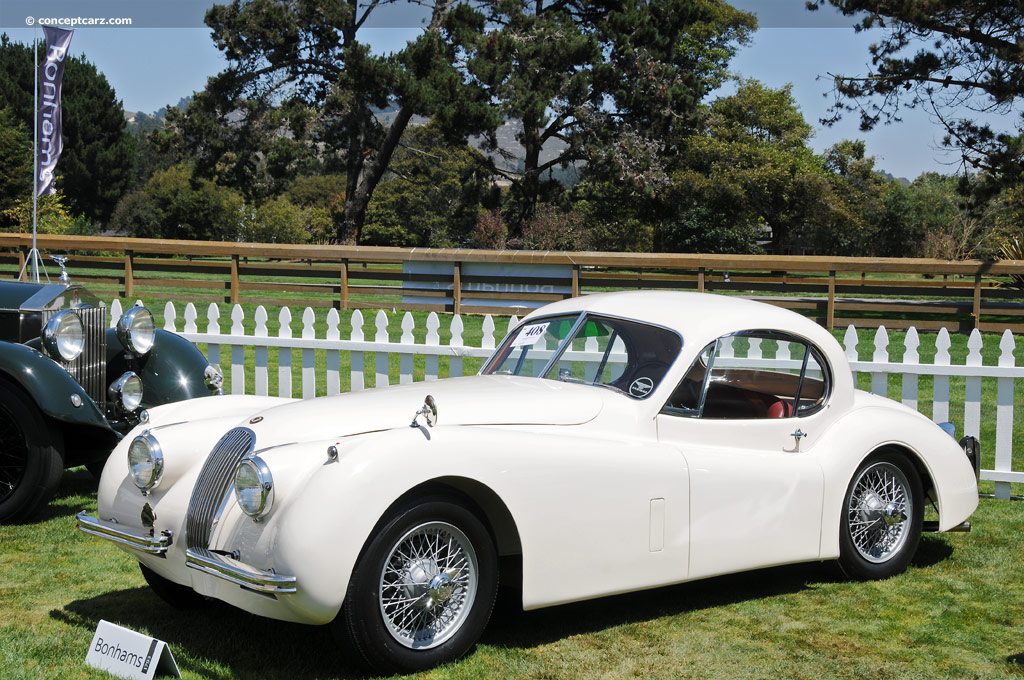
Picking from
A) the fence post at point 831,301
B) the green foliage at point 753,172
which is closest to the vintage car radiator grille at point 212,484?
the fence post at point 831,301

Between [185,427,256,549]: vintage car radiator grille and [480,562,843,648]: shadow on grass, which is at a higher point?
[185,427,256,549]: vintage car radiator grille

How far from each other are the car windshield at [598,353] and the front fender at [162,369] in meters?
2.78

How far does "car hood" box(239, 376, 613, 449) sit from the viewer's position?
368 centimetres

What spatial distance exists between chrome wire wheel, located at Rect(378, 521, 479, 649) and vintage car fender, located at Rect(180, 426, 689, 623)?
18cm

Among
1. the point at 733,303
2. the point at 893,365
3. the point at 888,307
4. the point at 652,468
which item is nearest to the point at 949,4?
the point at 888,307

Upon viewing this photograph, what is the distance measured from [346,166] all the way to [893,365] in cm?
2520

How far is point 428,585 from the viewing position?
3.51 m

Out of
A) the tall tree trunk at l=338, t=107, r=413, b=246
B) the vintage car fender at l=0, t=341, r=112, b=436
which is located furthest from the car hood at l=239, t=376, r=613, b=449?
the tall tree trunk at l=338, t=107, r=413, b=246

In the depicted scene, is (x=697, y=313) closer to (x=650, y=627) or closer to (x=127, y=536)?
(x=650, y=627)

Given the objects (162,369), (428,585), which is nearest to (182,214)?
(162,369)

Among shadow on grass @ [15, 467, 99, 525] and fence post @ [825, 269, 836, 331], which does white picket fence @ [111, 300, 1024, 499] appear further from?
fence post @ [825, 269, 836, 331]

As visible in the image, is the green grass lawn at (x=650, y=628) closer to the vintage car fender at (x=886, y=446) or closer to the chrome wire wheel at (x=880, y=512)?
the chrome wire wheel at (x=880, y=512)

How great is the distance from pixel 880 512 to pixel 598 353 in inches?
65.7

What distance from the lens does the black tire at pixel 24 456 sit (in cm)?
545
